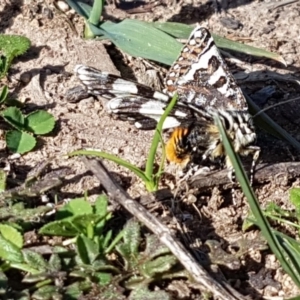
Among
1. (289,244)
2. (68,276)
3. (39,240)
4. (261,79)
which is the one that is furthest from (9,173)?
(261,79)

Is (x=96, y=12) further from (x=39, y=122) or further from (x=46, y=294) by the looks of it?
(x=46, y=294)

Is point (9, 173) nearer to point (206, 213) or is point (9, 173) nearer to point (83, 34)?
point (206, 213)

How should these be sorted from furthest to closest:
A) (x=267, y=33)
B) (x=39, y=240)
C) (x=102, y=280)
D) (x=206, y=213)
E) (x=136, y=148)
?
(x=267, y=33) < (x=136, y=148) < (x=206, y=213) < (x=39, y=240) < (x=102, y=280)

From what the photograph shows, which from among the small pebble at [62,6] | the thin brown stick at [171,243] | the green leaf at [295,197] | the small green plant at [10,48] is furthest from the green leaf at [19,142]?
the small pebble at [62,6]

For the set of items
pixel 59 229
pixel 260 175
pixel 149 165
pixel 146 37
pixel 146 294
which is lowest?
pixel 146 294

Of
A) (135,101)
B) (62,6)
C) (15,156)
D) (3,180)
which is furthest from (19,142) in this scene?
(62,6)

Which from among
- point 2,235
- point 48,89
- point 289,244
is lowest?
point 289,244

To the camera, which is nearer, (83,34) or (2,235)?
→ (2,235)
